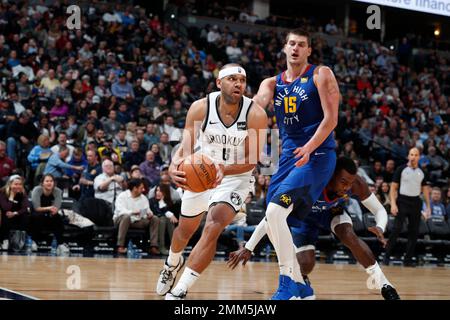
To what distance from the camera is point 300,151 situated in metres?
4.92

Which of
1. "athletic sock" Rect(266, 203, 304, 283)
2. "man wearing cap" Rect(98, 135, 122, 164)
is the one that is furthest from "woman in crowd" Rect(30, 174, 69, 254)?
"athletic sock" Rect(266, 203, 304, 283)

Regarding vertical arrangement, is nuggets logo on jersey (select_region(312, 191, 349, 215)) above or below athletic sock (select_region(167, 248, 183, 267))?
above

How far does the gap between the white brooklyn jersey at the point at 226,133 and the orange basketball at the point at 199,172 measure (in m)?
0.47

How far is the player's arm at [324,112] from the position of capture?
16.1ft

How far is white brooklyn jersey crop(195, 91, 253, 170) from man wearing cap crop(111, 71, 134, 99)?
8.91 meters

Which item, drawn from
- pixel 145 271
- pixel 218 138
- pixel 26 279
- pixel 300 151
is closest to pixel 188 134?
pixel 218 138

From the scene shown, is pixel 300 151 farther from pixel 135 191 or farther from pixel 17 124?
pixel 17 124

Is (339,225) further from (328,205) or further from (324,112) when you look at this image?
(324,112)

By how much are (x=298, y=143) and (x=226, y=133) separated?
1.85 feet

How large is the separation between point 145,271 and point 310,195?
298 centimetres

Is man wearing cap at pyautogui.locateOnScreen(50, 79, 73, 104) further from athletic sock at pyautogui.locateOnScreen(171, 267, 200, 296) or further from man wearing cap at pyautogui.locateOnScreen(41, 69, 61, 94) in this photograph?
athletic sock at pyautogui.locateOnScreen(171, 267, 200, 296)

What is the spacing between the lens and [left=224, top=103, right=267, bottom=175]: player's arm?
5312 mm

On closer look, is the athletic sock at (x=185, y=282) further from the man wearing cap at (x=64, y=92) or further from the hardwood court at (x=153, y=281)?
the man wearing cap at (x=64, y=92)
